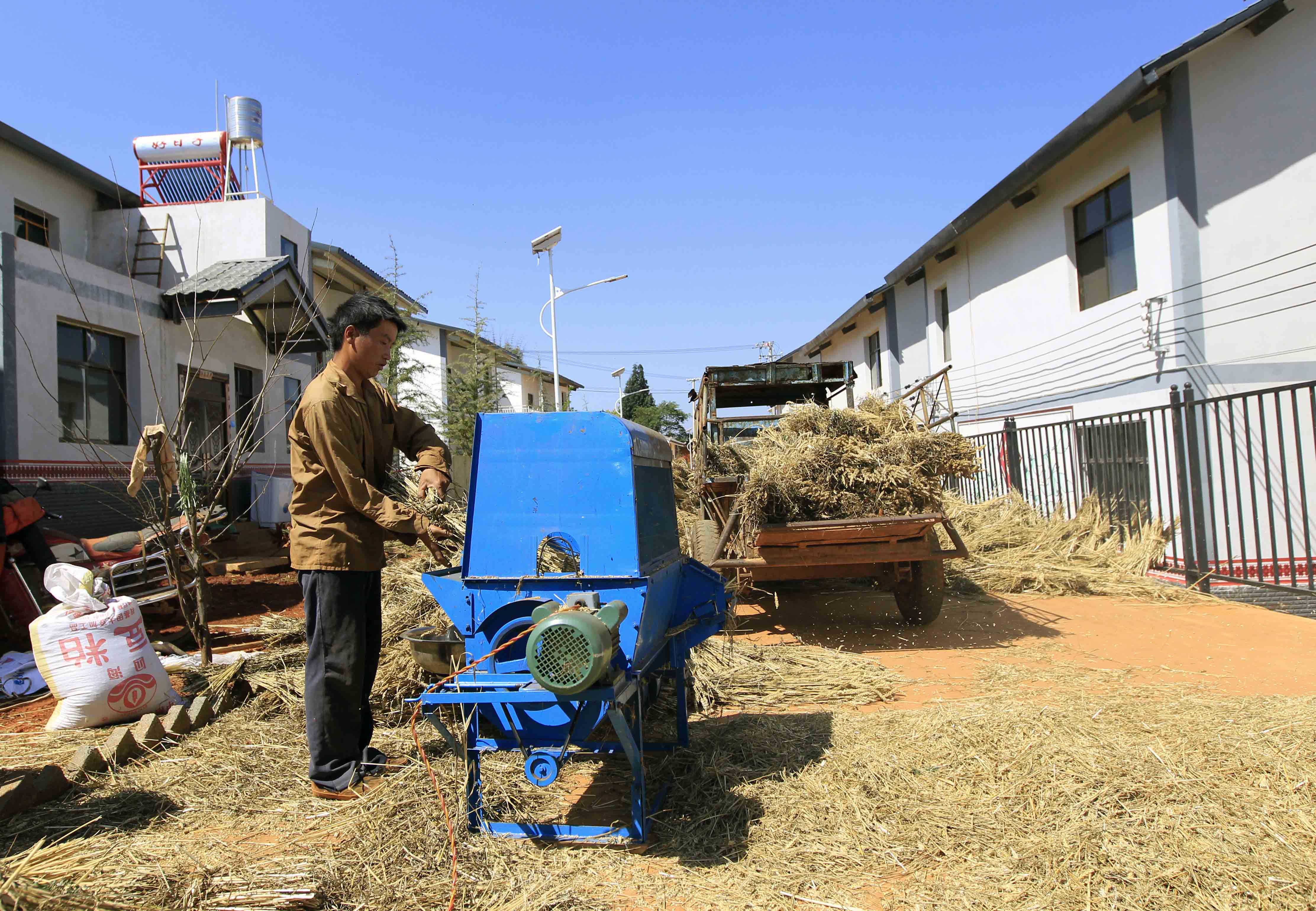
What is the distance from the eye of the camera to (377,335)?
331 cm

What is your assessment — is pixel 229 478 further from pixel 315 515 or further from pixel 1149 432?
pixel 1149 432

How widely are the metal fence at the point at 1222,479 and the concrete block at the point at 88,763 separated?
6.08 m

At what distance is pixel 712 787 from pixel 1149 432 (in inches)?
316

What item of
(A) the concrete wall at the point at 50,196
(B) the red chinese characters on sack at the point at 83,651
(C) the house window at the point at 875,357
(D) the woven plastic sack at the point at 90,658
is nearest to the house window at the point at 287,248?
(A) the concrete wall at the point at 50,196

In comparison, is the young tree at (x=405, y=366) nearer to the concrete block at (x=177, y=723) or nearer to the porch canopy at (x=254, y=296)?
the porch canopy at (x=254, y=296)

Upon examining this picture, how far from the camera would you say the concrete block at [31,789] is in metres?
3.01

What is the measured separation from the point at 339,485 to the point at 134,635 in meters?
2.32

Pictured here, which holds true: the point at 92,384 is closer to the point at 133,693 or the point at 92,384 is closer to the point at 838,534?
the point at 133,693

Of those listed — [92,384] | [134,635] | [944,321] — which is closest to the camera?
[134,635]

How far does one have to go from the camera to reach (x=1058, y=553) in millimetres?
8969

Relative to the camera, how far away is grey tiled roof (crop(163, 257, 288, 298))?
1066 centimetres

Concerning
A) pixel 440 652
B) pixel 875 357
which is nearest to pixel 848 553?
pixel 440 652

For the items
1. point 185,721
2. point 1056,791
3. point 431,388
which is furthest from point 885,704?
point 431,388

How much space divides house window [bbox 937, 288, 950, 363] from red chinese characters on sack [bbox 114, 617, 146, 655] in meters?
14.1
